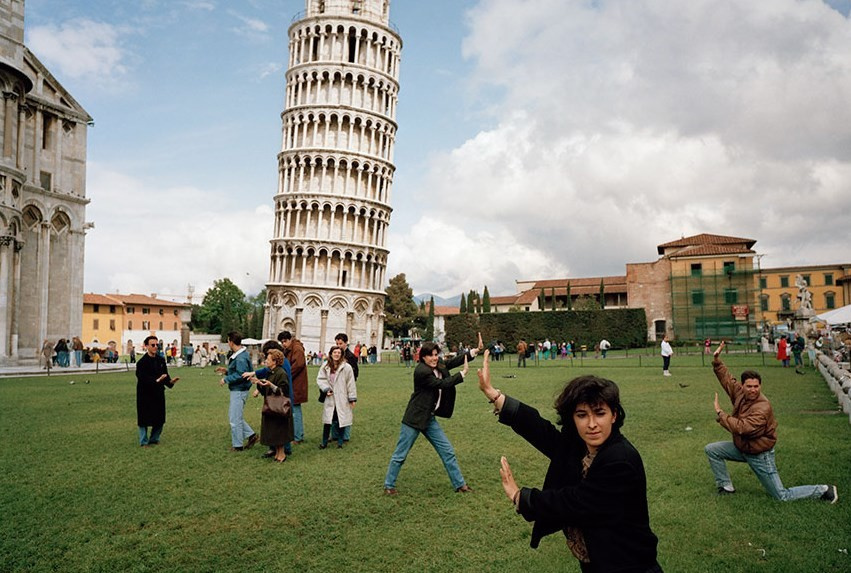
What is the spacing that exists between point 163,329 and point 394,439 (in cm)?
7986

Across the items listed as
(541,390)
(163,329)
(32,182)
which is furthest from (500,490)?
(163,329)

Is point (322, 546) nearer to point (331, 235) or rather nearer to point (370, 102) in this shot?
point (331, 235)

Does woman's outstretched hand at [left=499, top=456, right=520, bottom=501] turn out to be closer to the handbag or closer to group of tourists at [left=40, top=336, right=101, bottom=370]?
the handbag

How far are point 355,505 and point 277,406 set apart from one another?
297 cm

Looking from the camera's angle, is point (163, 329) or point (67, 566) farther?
point (163, 329)

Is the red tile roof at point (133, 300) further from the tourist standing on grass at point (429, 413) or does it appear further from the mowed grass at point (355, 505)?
the tourist standing on grass at point (429, 413)

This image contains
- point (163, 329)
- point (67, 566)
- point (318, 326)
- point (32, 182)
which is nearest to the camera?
point (67, 566)

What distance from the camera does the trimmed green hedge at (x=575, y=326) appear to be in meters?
Answer: 56.8

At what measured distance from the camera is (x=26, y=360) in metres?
35.5

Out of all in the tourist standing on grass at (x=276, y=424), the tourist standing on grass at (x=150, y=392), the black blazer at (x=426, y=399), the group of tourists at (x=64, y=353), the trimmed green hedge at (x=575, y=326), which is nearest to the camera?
the black blazer at (x=426, y=399)

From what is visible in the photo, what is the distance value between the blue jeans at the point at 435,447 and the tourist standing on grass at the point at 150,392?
493 centimetres

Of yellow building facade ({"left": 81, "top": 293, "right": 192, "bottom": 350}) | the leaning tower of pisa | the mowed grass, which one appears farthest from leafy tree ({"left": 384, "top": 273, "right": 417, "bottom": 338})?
the mowed grass

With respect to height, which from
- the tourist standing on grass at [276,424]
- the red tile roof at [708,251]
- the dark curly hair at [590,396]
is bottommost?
the tourist standing on grass at [276,424]

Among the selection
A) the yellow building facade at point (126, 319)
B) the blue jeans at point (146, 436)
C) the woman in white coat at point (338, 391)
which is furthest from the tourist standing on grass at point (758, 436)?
the yellow building facade at point (126, 319)
